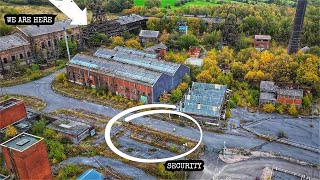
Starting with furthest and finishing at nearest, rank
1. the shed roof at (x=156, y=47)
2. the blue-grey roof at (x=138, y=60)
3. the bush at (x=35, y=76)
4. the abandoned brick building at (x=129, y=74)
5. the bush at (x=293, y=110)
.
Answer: the shed roof at (x=156, y=47) → the bush at (x=35, y=76) → the blue-grey roof at (x=138, y=60) → the abandoned brick building at (x=129, y=74) → the bush at (x=293, y=110)

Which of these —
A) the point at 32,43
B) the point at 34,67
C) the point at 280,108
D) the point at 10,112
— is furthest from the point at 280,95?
the point at 32,43

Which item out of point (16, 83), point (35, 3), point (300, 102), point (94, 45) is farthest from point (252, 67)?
point (35, 3)

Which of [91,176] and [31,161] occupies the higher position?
[31,161]

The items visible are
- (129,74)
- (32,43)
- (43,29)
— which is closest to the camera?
(129,74)

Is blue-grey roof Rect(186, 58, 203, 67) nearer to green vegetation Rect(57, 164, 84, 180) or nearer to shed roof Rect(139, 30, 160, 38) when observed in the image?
shed roof Rect(139, 30, 160, 38)

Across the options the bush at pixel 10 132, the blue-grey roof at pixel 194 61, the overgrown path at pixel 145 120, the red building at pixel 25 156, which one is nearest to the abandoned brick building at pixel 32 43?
the overgrown path at pixel 145 120

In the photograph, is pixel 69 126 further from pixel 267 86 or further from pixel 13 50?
pixel 267 86

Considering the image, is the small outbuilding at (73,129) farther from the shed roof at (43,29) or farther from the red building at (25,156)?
A: the shed roof at (43,29)

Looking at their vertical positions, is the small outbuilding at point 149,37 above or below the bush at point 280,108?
above
